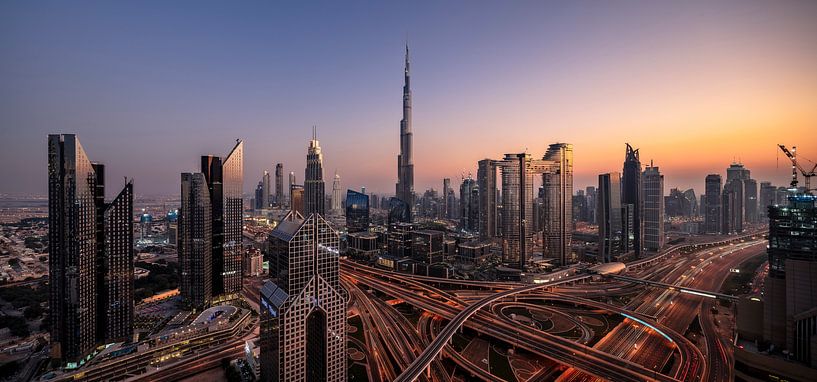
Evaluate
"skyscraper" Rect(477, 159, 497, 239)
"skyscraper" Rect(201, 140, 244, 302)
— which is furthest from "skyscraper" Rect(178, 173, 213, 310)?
"skyscraper" Rect(477, 159, 497, 239)

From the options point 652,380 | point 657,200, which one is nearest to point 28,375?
point 652,380

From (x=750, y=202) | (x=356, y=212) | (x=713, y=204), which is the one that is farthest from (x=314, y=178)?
(x=750, y=202)

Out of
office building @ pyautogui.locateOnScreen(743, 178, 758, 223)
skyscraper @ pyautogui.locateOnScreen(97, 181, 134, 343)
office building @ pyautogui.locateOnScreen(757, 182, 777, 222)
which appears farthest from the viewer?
office building @ pyautogui.locateOnScreen(757, 182, 777, 222)

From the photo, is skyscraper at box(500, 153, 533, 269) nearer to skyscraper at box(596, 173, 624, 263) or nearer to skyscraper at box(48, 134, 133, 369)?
skyscraper at box(596, 173, 624, 263)

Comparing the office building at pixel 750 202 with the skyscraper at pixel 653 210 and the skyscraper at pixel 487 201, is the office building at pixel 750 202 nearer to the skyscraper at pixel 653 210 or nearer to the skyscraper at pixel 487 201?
the skyscraper at pixel 653 210

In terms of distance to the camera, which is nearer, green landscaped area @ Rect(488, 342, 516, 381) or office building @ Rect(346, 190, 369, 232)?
green landscaped area @ Rect(488, 342, 516, 381)

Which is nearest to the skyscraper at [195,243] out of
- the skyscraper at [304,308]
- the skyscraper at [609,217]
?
the skyscraper at [304,308]

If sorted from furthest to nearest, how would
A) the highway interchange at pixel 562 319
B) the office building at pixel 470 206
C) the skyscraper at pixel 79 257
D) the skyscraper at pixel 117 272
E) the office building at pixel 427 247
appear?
the office building at pixel 470 206, the office building at pixel 427 247, the skyscraper at pixel 117 272, the skyscraper at pixel 79 257, the highway interchange at pixel 562 319
